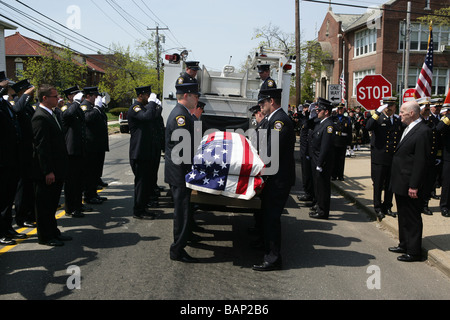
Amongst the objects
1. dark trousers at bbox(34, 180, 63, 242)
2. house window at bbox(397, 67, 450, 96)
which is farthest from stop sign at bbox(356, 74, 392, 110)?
house window at bbox(397, 67, 450, 96)

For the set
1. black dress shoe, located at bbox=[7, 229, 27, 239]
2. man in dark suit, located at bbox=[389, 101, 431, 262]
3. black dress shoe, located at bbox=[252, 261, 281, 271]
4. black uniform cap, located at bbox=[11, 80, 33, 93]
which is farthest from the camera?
black uniform cap, located at bbox=[11, 80, 33, 93]

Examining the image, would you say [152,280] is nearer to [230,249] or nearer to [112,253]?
[112,253]

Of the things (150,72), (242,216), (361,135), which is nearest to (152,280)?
(242,216)

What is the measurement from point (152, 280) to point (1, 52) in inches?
1047

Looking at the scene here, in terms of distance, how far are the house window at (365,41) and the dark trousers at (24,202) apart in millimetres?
34391

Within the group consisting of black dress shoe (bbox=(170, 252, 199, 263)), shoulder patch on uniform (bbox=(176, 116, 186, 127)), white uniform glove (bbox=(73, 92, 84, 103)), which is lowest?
black dress shoe (bbox=(170, 252, 199, 263))

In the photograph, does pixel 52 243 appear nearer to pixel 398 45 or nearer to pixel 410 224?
pixel 410 224

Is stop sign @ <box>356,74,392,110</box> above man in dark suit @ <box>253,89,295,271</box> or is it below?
above

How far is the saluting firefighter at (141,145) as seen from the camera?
7.11 meters

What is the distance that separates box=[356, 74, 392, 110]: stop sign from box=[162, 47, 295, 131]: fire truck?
1729 millimetres

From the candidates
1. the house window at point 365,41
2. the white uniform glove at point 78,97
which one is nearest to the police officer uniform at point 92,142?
the white uniform glove at point 78,97

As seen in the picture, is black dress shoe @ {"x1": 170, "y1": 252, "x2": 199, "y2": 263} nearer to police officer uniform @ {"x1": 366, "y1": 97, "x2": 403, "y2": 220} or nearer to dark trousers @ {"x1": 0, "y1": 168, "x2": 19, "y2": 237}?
dark trousers @ {"x1": 0, "y1": 168, "x2": 19, "y2": 237}

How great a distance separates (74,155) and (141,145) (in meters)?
1.40

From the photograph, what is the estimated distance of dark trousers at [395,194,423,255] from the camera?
18.0ft
